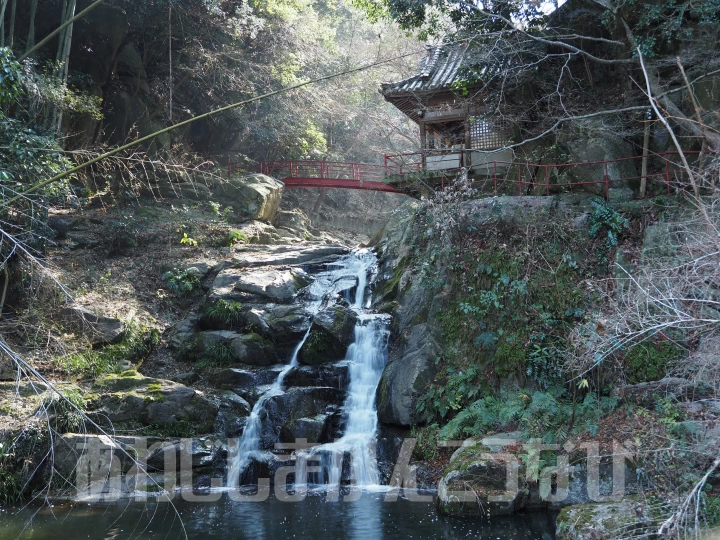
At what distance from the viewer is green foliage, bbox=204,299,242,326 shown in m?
14.2

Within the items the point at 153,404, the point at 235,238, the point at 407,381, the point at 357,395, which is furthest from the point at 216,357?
the point at 235,238

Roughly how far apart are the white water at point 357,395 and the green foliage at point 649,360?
4.74 metres

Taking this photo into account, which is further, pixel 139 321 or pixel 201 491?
pixel 139 321

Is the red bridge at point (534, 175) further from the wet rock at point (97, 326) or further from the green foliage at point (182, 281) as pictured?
the wet rock at point (97, 326)

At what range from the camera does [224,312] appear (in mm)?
14305

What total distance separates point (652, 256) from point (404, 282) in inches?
203

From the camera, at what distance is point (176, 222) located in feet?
62.9

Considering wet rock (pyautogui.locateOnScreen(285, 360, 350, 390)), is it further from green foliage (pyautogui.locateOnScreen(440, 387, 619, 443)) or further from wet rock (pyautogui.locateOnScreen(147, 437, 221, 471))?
green foliage (pyautogui.locateOnScreen(440, 387, 619, 443))

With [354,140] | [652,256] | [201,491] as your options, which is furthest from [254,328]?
[354,140]

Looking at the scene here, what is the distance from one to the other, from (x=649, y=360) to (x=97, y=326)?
36.9 ft

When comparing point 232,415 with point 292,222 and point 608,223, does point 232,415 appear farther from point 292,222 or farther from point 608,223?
point 292,222

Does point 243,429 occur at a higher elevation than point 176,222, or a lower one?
lower

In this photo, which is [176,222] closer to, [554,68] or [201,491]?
[201,491]

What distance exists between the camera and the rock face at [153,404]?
1120 centimetres
